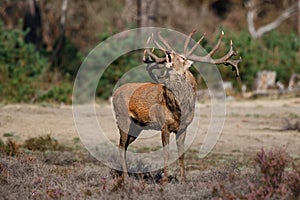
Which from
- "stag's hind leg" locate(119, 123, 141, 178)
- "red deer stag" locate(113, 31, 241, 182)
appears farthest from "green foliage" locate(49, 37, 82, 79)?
"red deer stag" locate(113, 31, 241, 182)

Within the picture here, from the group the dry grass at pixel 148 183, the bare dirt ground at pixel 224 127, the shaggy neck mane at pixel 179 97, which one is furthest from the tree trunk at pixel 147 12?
the shaggy neck mane at pixel 179 97

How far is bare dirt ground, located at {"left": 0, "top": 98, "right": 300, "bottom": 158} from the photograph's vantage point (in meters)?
15.2

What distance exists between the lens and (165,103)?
953 centimetres

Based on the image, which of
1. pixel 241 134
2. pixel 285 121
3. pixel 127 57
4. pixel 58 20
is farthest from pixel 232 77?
pixel 58 20

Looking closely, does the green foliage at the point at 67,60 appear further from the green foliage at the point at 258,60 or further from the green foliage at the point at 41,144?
the green foliage at the point at 41,144

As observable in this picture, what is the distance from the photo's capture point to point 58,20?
3938 cm

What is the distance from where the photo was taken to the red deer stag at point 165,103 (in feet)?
30.9

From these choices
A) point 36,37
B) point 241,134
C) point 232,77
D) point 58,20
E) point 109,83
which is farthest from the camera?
point 58,20

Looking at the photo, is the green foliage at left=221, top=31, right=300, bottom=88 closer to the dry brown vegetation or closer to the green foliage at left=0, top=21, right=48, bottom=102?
the dry brown vegetation

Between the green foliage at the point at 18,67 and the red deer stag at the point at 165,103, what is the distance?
1166 centimetres

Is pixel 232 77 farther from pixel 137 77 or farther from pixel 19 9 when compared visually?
pixel 19 9

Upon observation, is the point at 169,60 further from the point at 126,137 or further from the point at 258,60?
the point at 258,60

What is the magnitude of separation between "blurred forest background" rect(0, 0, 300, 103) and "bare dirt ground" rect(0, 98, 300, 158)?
6.91ft

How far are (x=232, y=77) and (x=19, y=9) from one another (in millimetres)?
17555
